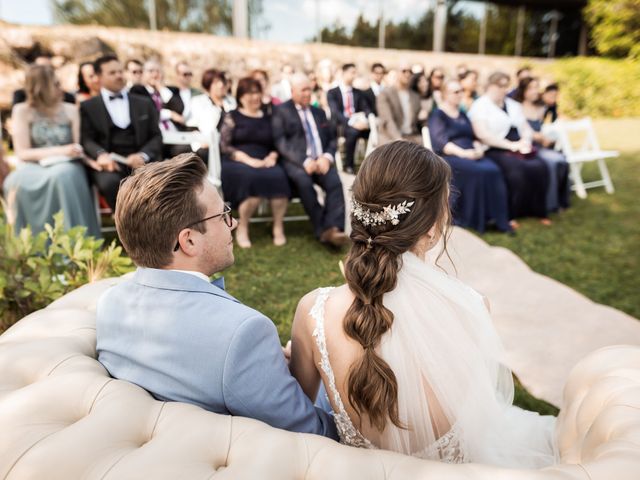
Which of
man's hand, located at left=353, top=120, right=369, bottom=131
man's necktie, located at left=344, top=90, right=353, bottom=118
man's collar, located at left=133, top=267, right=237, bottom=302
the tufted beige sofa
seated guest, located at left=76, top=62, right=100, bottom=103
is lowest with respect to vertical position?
the tufted beige sofa

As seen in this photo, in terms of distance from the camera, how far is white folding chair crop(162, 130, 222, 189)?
566 cm

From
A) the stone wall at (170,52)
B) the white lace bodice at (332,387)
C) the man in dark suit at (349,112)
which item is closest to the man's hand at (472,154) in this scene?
the man in dark suit at (349,112)

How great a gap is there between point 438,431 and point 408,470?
614 mm

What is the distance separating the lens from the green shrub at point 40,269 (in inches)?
105

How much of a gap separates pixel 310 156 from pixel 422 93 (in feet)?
12.6

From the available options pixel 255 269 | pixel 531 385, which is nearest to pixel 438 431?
pixel 531 385

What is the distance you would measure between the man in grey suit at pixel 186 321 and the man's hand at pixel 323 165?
427 cm

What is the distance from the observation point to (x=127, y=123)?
5.40 meters

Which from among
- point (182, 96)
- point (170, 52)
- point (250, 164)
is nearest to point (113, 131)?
point (250, 164)

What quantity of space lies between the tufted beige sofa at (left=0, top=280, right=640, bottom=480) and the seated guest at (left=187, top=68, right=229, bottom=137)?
5.68m

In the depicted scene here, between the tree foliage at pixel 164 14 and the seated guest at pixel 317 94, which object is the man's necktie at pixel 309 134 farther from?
the tree foliage at pixel 164 14

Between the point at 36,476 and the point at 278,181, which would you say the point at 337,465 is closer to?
the point at 36,476

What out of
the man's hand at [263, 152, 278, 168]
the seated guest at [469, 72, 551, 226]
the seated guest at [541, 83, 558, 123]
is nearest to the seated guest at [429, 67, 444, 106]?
the seated guest at [541, 83, 558, 123]

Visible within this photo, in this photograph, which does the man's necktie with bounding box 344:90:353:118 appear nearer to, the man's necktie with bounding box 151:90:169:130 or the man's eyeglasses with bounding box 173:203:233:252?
the man's necktie with bounding box 151:90:169:130
